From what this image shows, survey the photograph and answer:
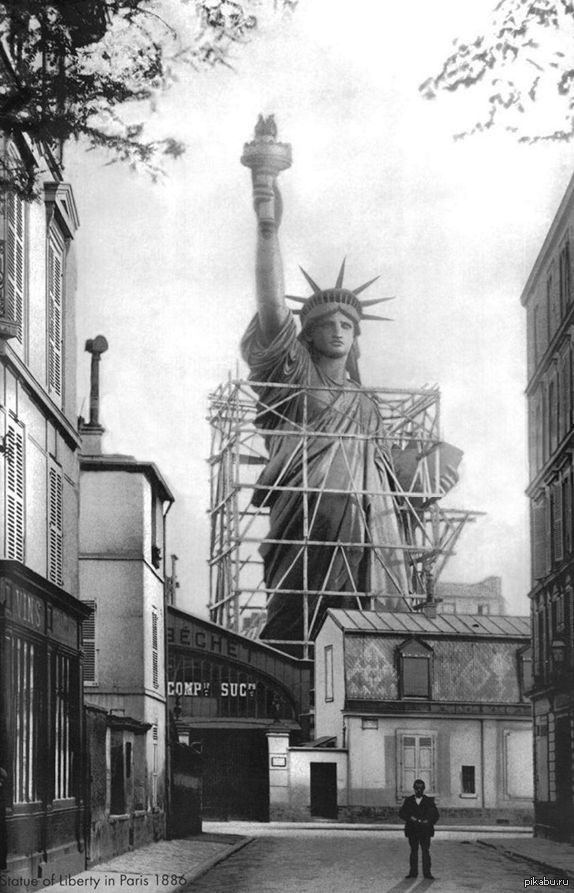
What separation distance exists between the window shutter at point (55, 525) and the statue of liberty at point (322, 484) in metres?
27.8

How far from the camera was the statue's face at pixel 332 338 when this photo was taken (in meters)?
48.2

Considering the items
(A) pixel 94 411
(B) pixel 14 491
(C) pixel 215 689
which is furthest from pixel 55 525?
(C) pixel 215 689

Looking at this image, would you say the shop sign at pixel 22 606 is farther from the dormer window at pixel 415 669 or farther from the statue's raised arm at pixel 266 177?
the dormer window at pixel 415 669

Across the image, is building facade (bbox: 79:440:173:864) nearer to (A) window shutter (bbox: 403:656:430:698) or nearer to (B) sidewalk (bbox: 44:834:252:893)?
(B) sidewalk (bbox: 44:834:252:893)

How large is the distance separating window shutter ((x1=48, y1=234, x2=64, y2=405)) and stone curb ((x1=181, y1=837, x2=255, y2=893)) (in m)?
5.25

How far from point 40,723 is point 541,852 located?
8333 millimetres

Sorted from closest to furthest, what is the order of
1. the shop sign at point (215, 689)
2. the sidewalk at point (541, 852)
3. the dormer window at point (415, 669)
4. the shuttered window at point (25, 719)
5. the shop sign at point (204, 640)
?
the shuttered window at point (25, 719) → the sidewalk at point (541, 852) → the dormer window at point (415, 669) → the shop sign at point (204, 640) → the shop sign at point (215, 689)

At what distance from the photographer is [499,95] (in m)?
17.3

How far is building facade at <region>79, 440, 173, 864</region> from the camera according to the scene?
22.2m

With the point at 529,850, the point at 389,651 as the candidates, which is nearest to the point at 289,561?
the point at 389,651

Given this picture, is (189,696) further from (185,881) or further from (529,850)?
(185,881)

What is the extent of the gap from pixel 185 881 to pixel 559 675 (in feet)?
29.3

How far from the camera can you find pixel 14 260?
16.8 meters

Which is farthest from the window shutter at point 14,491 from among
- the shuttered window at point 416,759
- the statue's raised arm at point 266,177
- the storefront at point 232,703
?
the shuttered window at point 416,759
